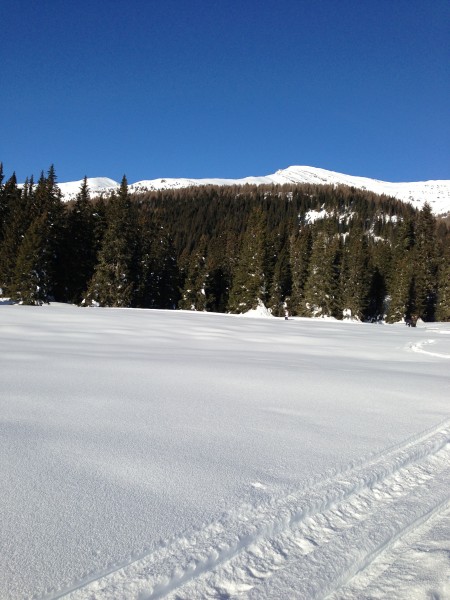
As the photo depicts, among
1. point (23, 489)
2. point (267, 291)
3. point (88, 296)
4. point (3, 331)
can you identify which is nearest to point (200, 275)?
point (267, 291)

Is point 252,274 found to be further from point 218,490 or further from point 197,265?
point 218,490

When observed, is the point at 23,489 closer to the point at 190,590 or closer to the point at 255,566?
the point at 190,590

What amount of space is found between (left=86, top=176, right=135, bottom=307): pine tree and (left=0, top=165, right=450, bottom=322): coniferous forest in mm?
82

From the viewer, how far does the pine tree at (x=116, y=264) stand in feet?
108

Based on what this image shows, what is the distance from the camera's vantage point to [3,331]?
1012 cm

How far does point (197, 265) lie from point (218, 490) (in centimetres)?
4181

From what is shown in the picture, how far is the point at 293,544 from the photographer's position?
6.64ft

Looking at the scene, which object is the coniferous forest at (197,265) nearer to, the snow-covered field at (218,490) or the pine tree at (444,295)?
the pine tree at (444,295)

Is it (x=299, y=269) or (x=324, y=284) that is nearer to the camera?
(x=324, y=284)

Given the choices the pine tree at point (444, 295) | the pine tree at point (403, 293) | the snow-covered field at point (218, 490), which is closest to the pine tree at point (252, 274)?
the pine tree at point (403, 293)

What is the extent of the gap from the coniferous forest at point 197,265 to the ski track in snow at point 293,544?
101ft

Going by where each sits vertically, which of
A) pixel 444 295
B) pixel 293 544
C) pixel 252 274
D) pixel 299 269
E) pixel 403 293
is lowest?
pixel 293 544

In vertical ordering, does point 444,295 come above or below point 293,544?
above

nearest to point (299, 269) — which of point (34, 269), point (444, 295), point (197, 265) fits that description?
point (197, 265)
